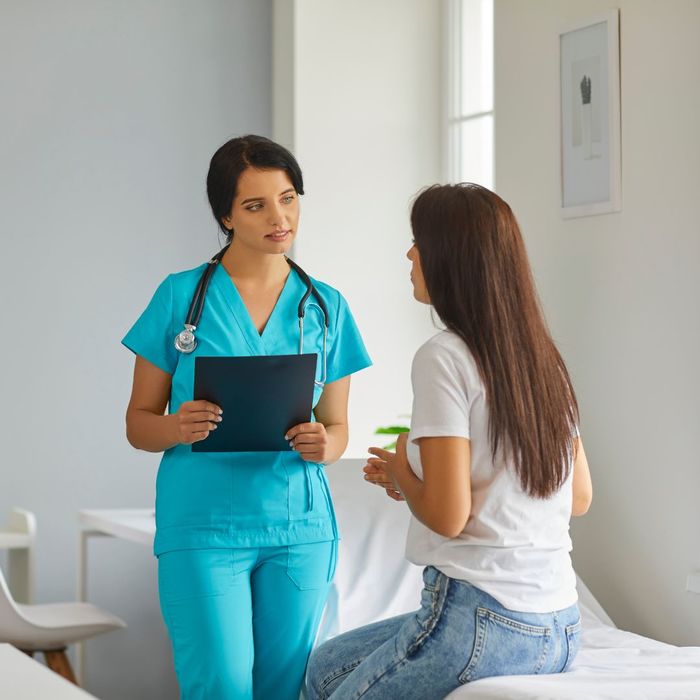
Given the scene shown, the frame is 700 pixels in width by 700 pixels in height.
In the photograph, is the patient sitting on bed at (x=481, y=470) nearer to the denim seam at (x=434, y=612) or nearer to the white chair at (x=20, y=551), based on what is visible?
the denim seam at (x=434, y=612)

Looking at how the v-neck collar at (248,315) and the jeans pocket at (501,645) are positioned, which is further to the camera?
the v-neck collar at (248,315)

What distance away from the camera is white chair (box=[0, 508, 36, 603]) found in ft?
11.1

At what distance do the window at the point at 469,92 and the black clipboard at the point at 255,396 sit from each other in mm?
2280

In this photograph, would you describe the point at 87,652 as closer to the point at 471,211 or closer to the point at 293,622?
the point at 293,622

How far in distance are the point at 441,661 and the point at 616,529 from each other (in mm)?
1320

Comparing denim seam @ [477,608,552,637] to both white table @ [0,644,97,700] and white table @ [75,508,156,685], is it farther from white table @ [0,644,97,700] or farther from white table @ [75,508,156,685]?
white table @ [75,508,156,685]

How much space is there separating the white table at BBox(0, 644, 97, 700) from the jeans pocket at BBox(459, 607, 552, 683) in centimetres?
53

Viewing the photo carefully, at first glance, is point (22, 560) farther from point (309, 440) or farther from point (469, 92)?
point (469, 92)

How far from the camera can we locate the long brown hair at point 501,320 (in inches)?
62.5

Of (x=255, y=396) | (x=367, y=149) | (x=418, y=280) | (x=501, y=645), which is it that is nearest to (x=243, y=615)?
(x=255, y=396)

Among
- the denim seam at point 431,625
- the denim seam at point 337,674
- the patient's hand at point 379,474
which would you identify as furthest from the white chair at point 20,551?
the denim seam at point 431,625

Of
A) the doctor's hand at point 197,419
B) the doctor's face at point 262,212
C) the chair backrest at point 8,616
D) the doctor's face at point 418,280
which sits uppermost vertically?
the doctor's face at point 262,212

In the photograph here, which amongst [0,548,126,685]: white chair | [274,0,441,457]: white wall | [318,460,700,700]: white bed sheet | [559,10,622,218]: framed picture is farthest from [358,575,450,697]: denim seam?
[274,0,441,457]: white wall

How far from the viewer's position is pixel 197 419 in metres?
1.81
